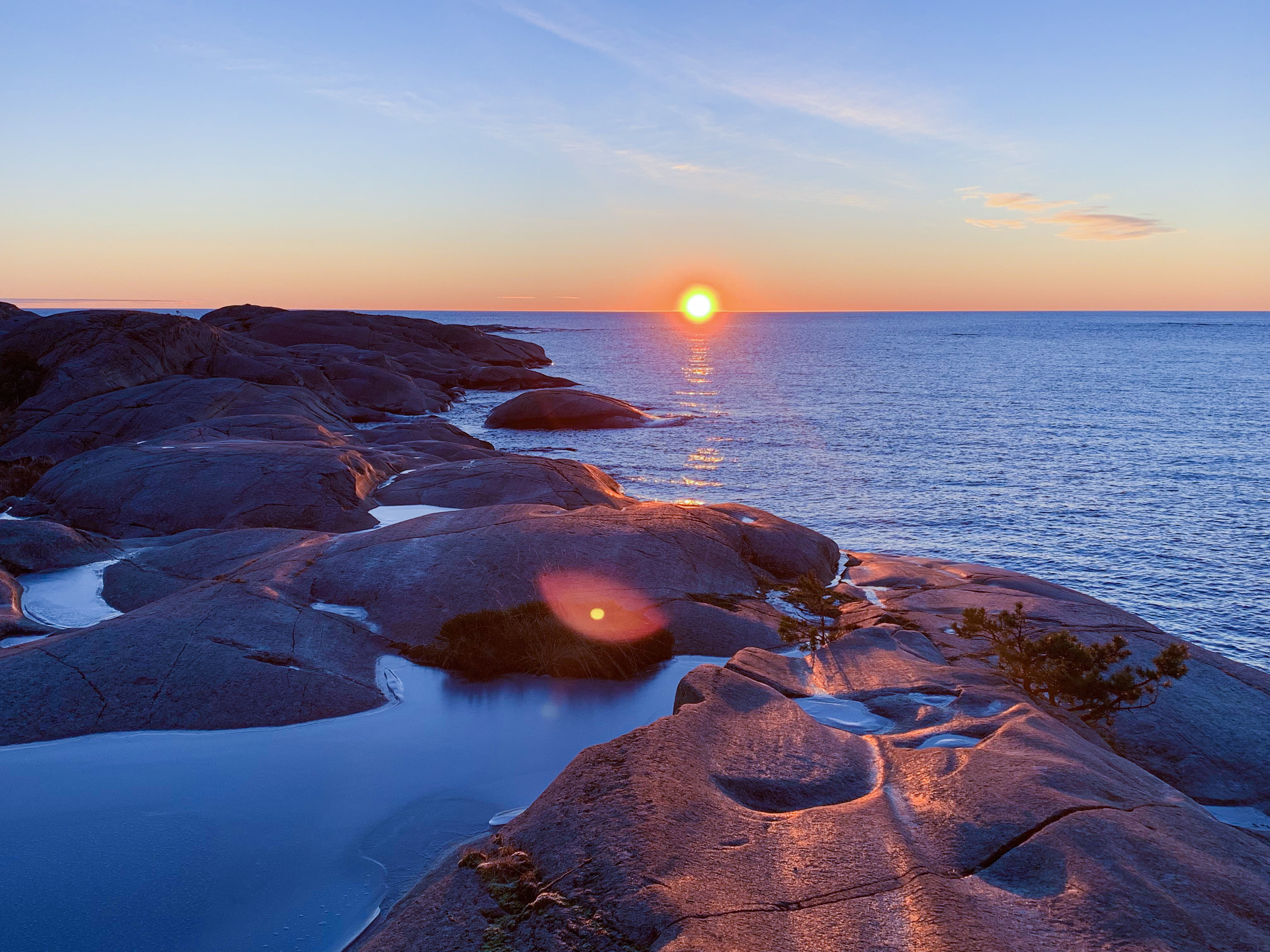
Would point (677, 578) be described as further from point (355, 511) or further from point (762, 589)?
point (355, 511)

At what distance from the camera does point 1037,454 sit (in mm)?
48219

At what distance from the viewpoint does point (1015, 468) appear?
44.0m

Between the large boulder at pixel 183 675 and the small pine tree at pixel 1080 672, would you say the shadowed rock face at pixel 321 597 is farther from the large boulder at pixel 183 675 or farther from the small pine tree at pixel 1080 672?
the small pine tree at pixel 1080 672

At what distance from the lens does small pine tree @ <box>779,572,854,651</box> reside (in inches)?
538

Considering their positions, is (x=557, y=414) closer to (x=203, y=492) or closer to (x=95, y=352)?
(x=95, y=352)

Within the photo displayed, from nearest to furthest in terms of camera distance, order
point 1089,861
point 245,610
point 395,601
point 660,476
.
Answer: point 1089,861
point 245,610
point 395,601
point 660,476

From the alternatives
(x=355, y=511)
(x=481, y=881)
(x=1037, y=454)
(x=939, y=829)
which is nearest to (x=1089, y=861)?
(x=939, y=829)

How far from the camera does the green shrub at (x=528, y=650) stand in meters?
13.0

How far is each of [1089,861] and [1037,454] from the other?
47.6 m

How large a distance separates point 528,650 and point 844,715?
5.65 m

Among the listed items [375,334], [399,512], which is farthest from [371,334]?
[399,512]

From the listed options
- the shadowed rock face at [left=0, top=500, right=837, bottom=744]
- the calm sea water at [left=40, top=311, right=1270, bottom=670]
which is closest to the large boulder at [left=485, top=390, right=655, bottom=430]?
the calm sea water at [left=40, top=311, right=1270, bottom=670]

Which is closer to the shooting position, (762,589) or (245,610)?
(245,610)

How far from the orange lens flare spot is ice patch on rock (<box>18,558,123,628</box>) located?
24.7ft
